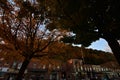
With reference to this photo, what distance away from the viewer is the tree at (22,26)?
1067 cm

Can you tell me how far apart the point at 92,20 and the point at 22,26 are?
6528 mm

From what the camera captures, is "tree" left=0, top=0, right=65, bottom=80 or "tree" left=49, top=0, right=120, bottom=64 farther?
"tree" left=0, top=0, right=65, bottom=80

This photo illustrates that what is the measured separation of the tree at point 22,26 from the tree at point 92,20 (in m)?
3.70

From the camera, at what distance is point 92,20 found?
21.9 feet

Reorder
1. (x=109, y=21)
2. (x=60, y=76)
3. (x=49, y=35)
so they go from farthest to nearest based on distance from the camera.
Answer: (x=60, y=76) < (x=49, y=35) < (x=109, y=21)

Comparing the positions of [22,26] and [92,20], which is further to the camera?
[22,26]

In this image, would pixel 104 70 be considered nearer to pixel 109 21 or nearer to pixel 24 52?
pixel 24 52

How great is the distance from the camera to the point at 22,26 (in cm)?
1160

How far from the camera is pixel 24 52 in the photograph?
37.4 ft

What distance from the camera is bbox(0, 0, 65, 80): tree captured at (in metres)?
10.7

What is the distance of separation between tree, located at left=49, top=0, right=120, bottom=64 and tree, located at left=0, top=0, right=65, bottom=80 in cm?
370

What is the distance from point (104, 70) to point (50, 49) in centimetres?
3542

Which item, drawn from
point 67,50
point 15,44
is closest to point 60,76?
point 67,50

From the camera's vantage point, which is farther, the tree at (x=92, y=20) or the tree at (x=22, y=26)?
the tree at (x=22, y=26)
